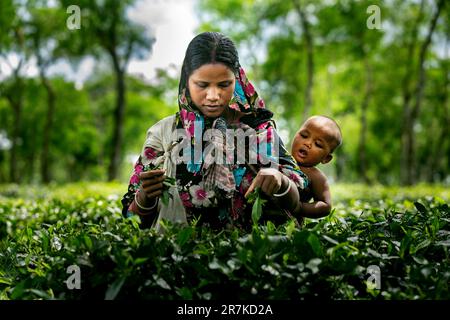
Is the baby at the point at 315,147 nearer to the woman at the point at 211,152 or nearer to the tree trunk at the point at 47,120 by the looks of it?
the woman at the point at 211,152

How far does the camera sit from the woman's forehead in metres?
2.97

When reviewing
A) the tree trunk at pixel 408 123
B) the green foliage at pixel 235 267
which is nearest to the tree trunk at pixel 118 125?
the tree trunk at pixel 408 123

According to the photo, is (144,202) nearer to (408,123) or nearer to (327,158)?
(327,158)

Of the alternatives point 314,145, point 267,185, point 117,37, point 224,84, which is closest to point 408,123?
point 117,37

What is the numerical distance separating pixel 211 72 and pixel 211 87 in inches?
3.3

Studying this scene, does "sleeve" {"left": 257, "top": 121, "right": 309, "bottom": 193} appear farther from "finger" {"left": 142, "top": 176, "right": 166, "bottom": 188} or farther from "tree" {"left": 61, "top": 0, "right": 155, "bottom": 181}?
"tree" {"left": 61, "top": 0, "right": 155, "bottom": 181}

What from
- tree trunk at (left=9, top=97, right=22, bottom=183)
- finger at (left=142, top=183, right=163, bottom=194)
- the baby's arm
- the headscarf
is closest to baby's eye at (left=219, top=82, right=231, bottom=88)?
the headscarf

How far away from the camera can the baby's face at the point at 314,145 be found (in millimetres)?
3609

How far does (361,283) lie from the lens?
7.94 ft

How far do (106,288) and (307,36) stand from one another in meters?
16.3

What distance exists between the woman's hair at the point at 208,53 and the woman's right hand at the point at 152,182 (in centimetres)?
65

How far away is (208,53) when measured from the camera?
2.99 m

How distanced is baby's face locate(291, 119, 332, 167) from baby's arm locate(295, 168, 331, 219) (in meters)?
0.10
